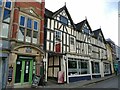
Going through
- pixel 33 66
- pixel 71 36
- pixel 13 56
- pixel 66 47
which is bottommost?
pixel 33 66

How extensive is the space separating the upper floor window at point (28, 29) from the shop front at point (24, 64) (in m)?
0.84

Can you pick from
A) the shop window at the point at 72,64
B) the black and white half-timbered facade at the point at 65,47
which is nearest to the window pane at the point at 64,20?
the black and white half-timbered facade at the point at 65,47

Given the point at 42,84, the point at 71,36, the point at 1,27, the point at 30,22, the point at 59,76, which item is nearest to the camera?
the point at 1,27

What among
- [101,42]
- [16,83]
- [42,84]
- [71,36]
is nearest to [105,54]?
[101,42]

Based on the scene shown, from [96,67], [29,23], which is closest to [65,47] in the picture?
[29,23]

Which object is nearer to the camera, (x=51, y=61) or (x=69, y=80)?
(x=69, y=80)

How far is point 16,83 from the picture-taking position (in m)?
9.42

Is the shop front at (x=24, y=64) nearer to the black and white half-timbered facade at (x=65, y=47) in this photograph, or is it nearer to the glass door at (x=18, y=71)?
the glass door at (x=18, y=71)

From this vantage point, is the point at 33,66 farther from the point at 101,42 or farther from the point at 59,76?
the point at 101,42

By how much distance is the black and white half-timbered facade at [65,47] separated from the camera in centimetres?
1301

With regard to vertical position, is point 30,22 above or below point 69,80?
above

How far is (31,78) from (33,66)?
3.33ft

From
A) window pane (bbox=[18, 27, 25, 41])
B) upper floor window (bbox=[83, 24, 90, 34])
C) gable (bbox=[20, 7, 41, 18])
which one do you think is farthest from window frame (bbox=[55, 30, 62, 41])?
upper floor window (bbox=[83, 24, 90, 34])

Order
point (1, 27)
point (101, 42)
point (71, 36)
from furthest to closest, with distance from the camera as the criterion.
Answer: point (101, 42), point (71, 36), point (1, 27)
